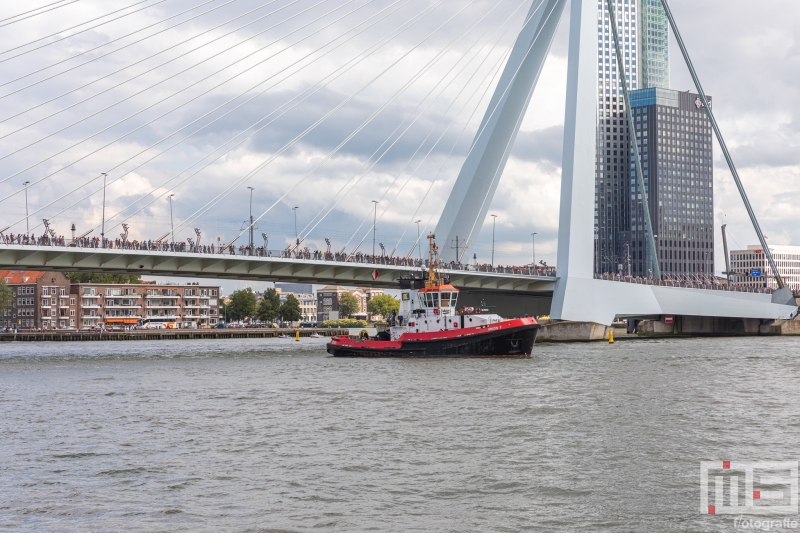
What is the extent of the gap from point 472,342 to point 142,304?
94.4 m

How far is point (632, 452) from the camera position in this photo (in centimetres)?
1535

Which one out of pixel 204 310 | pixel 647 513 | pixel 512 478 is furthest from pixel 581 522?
pixel 204 310

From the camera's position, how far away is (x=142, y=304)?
413ft

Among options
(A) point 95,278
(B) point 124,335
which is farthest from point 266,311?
(B) point 124,335

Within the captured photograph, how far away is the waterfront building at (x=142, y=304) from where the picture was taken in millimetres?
121250

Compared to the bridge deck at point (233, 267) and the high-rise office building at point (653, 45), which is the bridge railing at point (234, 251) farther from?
the high-rise office building at point (653, 45)

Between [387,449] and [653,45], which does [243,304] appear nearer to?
[653,45]

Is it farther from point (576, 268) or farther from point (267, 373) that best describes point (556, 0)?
point (267, 373)

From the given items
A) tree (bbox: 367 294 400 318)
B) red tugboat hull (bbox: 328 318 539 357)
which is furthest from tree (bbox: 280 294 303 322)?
red tugboat hull (bbox: 328 318 539 357)

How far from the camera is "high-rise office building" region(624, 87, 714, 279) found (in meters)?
146

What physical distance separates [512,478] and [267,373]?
22377 millimetres

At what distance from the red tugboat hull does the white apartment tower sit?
104 m

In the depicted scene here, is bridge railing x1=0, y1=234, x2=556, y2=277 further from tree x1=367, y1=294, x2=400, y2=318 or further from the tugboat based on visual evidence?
tree x1=367, y1=294, x2=400, y2=318

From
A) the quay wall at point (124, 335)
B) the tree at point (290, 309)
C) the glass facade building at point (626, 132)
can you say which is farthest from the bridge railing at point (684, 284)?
the tree at point (290, 309)
